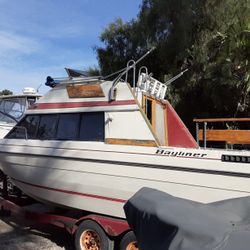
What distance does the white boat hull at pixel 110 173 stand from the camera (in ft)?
18.3

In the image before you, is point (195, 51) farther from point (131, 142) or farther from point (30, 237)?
point (131, 142)

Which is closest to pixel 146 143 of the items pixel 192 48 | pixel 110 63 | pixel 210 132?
pixel 210 132

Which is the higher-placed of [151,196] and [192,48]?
[192,48]

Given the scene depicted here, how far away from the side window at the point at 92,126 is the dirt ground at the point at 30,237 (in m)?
2.02

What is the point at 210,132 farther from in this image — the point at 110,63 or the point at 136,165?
the point at 110,63

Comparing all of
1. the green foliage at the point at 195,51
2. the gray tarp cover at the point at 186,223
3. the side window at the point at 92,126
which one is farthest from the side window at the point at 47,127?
the green foliage at the point at 195,51

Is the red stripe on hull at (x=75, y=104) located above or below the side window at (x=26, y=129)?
above

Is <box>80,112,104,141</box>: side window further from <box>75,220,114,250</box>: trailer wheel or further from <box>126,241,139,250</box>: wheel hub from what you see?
<box>126,241,139,250</box>: wheel hub

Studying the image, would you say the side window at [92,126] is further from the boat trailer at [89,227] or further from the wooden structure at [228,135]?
the wooden structure at [228,135]

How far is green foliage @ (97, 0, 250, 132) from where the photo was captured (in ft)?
51.6

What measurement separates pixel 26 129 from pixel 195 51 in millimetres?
10348

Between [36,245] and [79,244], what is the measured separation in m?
1.13

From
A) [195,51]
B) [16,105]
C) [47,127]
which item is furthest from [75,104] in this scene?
[195,51]

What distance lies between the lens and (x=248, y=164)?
5.34m
